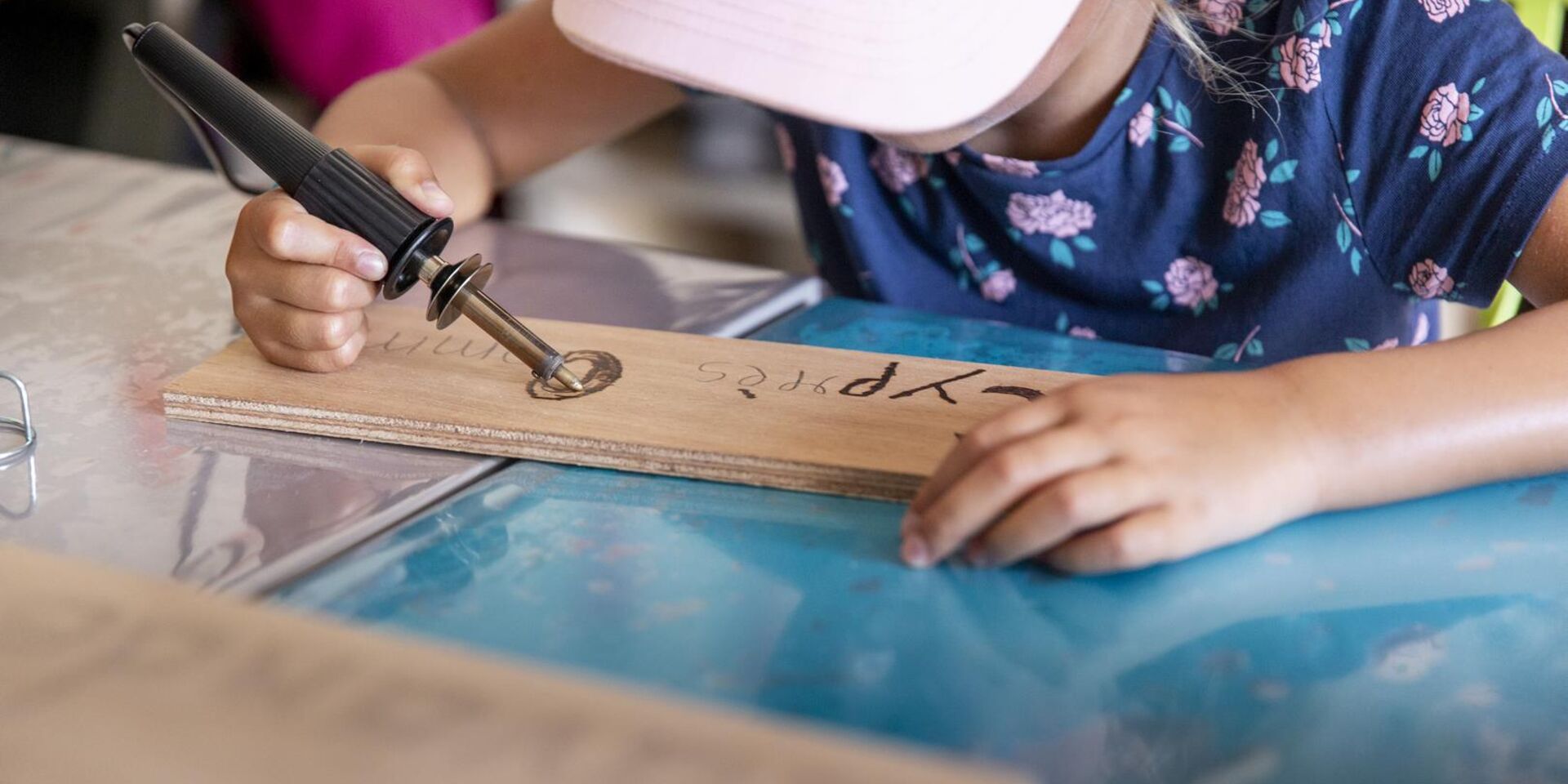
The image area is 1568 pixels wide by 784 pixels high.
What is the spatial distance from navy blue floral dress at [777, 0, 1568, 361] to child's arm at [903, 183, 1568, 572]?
0.13 meters

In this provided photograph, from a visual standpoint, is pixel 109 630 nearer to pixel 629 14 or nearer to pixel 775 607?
pixel 775 607

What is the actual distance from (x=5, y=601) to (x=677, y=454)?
0.25 meters

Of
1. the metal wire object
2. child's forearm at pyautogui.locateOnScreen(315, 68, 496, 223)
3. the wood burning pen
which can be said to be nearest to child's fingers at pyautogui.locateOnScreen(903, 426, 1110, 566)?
the wood burning pen

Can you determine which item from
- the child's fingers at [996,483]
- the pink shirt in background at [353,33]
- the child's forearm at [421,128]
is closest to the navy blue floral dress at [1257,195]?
the child's forearm at [421,128]

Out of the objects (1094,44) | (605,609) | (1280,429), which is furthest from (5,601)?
(1094,44)

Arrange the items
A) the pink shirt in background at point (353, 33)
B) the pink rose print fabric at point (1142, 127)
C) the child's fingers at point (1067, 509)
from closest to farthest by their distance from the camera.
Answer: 1. the child's fingers at point (1067, 509)
2. the pink rose print fabric at point (1142, 127)
3. the pink shirt in background at point (353, 33)

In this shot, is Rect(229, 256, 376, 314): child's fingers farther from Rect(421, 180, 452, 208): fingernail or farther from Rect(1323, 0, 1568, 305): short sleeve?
Rect(1323, 0, 1568, 305): short sleeve

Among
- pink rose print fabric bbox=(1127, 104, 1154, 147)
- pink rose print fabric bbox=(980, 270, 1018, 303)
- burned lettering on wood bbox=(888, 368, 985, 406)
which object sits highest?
pink rose print fabric bbox=(1127, 104, 1154, 147)

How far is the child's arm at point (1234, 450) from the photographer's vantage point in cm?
47

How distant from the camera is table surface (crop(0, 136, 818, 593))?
0.53 m

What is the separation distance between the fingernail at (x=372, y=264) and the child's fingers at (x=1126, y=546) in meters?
0.36

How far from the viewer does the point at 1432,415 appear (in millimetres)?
537

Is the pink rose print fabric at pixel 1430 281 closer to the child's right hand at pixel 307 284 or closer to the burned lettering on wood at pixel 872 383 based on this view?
the burned lettering on wood at pixel 872 383

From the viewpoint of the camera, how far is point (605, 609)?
18.2 inches
